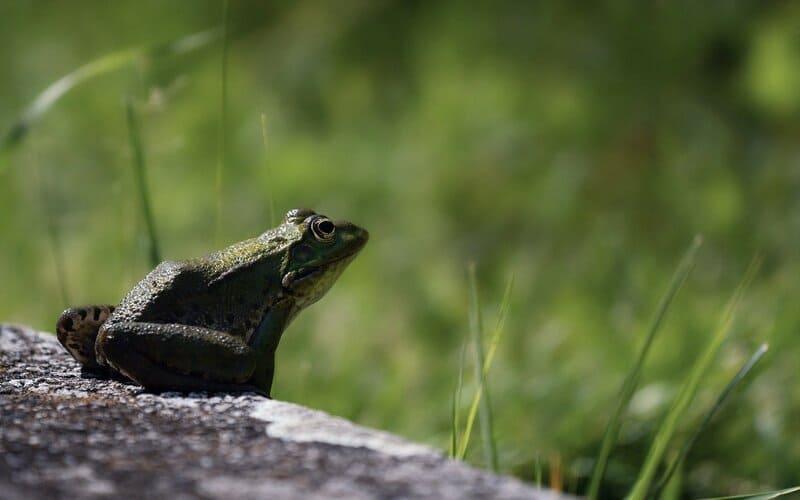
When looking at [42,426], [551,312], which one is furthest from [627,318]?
[42,426]

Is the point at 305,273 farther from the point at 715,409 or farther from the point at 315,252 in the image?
the point at 715,409

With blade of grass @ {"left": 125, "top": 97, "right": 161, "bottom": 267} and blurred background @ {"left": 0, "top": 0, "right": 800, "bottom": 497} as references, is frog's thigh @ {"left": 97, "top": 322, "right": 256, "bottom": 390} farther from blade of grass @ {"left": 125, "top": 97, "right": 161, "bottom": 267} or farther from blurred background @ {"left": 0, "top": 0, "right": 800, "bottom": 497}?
blurred background @ {"left": 0, "top": 0, "right": 800, "bottom": 497}

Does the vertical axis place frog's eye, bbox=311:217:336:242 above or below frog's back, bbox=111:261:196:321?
above

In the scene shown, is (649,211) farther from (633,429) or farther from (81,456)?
(81,456)

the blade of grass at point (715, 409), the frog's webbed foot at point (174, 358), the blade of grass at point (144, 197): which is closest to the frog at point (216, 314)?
the frog's webbed foot at point (174, 358)

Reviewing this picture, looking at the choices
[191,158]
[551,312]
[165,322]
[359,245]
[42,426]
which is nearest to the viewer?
[42,426]

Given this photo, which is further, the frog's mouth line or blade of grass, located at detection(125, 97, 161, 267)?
blade of grass, located at detection(125, 97, 161, 267)

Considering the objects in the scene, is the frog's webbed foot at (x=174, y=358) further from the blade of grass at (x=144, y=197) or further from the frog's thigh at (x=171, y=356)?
the blade of grass at (x=144, y=197)

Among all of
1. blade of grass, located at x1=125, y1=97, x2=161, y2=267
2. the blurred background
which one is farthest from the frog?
the blurred background
